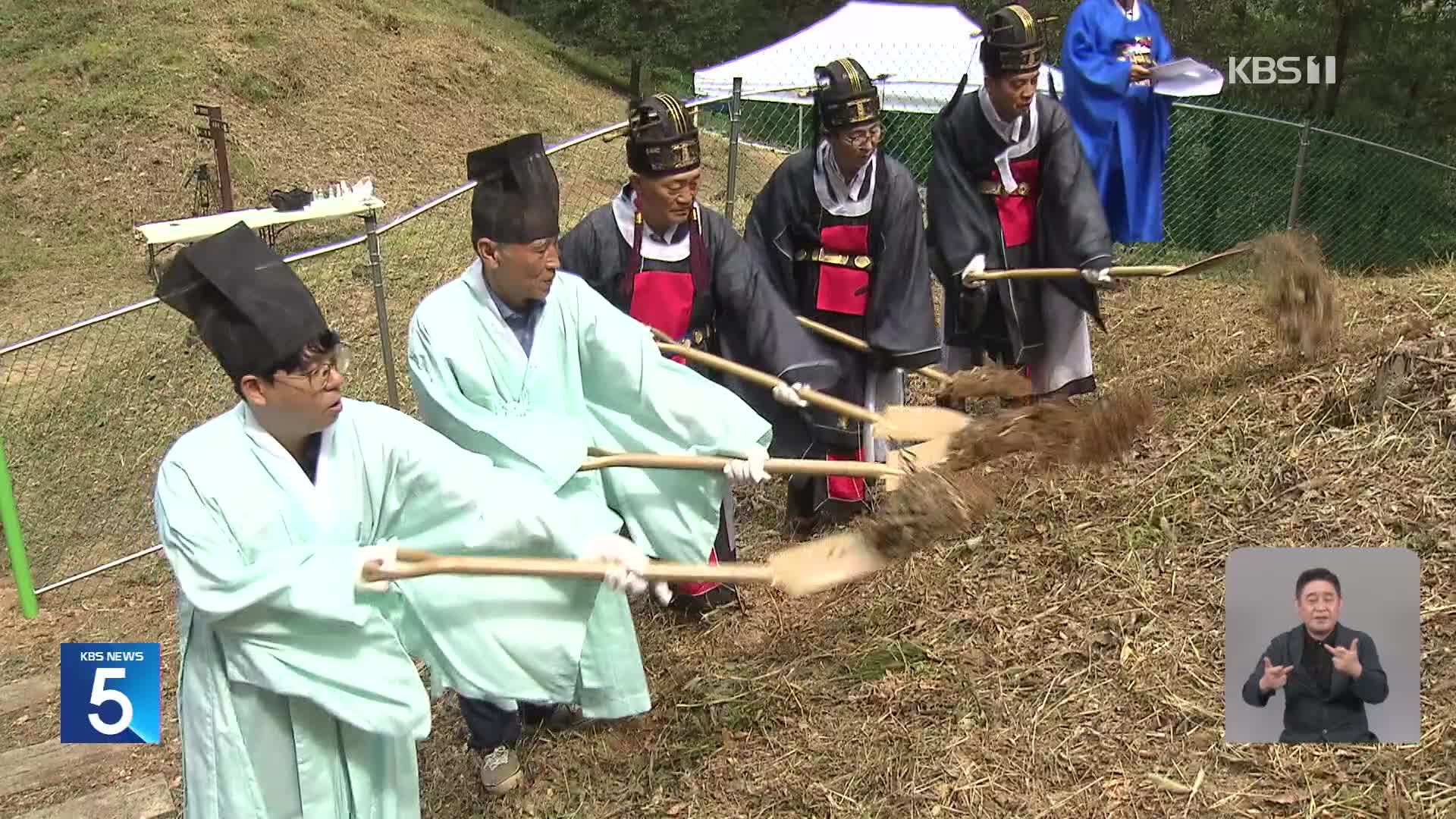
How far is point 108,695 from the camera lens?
3107 millimetres

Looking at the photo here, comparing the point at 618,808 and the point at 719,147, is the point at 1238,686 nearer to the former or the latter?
the point at 618,808

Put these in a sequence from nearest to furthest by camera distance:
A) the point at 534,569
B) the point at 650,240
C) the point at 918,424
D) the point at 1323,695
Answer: the point at 1323,695, the point at 534,569, the point at 918,424, the point at 650,240

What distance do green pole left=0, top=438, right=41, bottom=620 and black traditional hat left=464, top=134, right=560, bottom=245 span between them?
9.53 feet

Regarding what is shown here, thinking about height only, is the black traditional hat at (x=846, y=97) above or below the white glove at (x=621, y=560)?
above

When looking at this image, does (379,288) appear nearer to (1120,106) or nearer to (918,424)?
(918,424)

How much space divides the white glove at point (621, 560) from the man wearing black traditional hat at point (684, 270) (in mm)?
1243

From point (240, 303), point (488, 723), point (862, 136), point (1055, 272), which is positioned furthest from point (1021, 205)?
point (240, 303)

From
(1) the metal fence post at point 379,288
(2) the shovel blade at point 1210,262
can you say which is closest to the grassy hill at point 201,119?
(1) the metal fence post at point 379,288

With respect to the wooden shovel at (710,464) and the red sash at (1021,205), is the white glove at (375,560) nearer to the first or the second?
the wooden shovel at (710,464)

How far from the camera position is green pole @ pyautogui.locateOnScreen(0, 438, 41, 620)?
5020 millimetres

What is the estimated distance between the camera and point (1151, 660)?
11.0 ft

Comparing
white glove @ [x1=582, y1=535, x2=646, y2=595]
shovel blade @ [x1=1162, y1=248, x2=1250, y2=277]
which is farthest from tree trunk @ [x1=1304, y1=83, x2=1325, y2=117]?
white glove @ [x1=582, y1=535, x2=646, y2=595]

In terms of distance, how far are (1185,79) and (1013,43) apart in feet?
6.39

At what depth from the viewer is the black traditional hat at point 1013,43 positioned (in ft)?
15.3
